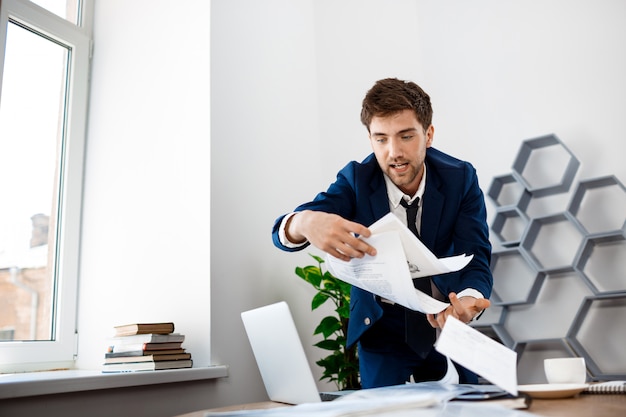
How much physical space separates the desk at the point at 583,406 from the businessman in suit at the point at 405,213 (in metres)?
0.44

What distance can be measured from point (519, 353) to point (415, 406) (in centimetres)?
161

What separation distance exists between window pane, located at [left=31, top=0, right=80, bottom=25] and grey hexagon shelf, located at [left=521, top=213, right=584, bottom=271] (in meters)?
2.20

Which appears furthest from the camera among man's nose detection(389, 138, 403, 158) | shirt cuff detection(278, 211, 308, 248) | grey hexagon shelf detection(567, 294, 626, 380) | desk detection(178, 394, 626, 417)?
grey hexagon shelf detection(567, 294, 626, 380)

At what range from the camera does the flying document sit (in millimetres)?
1133

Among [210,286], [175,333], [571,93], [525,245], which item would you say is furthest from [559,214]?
[175,333]

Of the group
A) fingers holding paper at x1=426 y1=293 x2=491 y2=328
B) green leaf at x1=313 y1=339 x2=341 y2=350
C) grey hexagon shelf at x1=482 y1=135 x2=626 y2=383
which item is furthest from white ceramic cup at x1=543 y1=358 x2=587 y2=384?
green leaf at x1=313 y1=339 x2=341 y2=350

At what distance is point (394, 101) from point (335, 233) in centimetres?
55

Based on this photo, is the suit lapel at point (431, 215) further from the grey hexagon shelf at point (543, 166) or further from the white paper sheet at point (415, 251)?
the grey hexagon shelf at point (543, 166)

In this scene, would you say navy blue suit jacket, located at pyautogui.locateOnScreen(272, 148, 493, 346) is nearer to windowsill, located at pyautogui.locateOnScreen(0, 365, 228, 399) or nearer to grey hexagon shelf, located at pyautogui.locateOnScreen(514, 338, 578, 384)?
windowsill, located at pyautogui.locateOnScreen(0, 365, 228, 399)

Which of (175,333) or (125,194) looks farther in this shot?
(125,194)

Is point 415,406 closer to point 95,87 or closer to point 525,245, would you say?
point 525,245

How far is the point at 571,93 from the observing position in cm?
238

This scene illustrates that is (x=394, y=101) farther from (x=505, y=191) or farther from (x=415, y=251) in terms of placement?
(x=505, y=191)

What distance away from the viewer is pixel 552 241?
7.71ft
